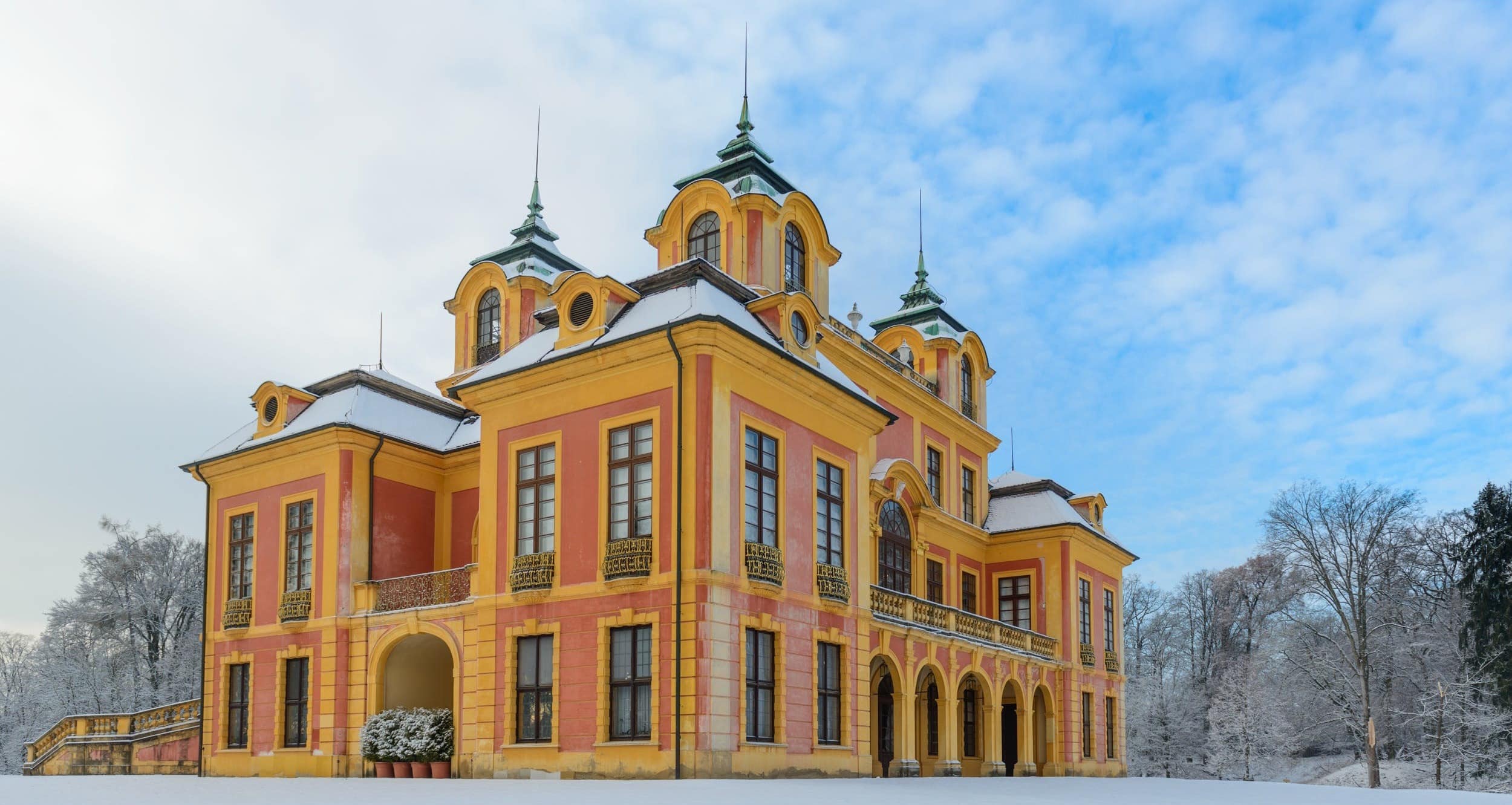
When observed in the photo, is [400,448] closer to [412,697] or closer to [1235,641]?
[412,697]

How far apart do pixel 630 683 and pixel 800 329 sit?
8232 millimetres

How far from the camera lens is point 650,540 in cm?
2230

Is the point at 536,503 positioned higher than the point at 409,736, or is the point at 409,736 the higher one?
the point at 536,503

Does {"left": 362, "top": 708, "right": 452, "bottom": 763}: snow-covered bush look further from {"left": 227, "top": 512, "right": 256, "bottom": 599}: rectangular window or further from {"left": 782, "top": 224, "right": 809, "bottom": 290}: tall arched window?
{"left": 782, "top": 224, "right": 809, "bottom": 290}: tall arched window

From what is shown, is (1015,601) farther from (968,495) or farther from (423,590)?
(423,590)

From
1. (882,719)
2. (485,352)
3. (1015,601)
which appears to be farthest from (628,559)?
(1015,601)

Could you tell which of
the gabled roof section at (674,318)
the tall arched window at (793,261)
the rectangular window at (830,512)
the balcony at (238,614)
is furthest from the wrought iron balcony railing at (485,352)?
the rectangular window at (830,512)

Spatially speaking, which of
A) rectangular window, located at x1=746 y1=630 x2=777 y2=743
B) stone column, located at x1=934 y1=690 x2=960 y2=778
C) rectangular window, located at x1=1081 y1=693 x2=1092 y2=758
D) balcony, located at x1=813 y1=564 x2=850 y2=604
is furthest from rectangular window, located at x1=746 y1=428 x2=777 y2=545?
rectangular window, located at x1=1081 y1=693 x2=1092 y2=758

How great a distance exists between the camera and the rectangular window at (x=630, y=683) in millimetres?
21906

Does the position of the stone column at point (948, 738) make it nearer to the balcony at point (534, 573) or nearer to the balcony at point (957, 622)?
the balcony at point (957, 622)

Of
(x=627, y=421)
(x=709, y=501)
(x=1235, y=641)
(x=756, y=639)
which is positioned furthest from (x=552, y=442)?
(x=1235, y=641)

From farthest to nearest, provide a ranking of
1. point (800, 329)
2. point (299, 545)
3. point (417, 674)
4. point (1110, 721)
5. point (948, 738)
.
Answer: point (1110, 721)
point (948, 738)
point (299, 545)
point (417, 674)
point (800, 329)

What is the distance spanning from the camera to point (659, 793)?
53.4ft

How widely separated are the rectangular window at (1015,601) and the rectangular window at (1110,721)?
461 cm
